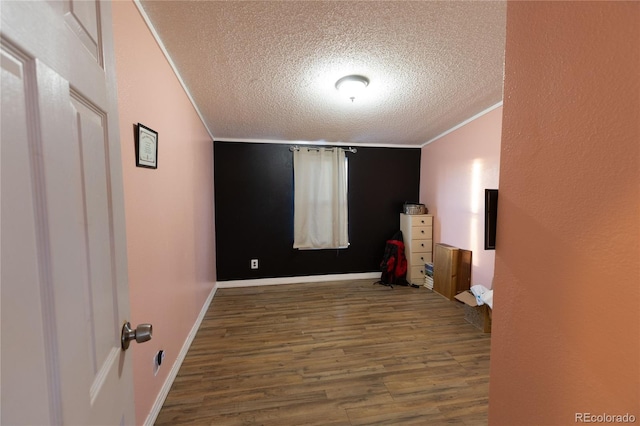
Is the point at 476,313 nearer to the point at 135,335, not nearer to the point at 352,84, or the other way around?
the point at 352,84

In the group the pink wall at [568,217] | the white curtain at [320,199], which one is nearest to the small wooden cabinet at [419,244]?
the white curtain at [320,199]

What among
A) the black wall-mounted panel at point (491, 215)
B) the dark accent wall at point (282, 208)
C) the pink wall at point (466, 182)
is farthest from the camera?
the dark accent wall at point (282, 208)

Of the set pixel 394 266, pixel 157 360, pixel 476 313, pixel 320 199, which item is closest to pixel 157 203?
pixel 157 360

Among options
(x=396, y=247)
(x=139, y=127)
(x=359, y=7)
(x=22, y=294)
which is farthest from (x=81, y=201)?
(x=396, y=247)

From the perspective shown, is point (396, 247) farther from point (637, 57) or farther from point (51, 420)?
point (51, 420)

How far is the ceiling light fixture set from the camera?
1918 mm

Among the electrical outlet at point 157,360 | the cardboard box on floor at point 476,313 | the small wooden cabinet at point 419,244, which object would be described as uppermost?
the small wooden cabinet at point 419,244

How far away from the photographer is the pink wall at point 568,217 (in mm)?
497

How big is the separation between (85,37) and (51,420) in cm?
74

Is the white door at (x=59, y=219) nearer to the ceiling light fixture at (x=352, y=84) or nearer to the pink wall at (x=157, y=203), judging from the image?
the pink wall at (x=157, y=203)

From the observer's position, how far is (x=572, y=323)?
0.60 meters

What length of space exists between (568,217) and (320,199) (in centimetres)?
328

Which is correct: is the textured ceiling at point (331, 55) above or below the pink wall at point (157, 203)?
above

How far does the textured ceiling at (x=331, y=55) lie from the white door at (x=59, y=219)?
93cm
